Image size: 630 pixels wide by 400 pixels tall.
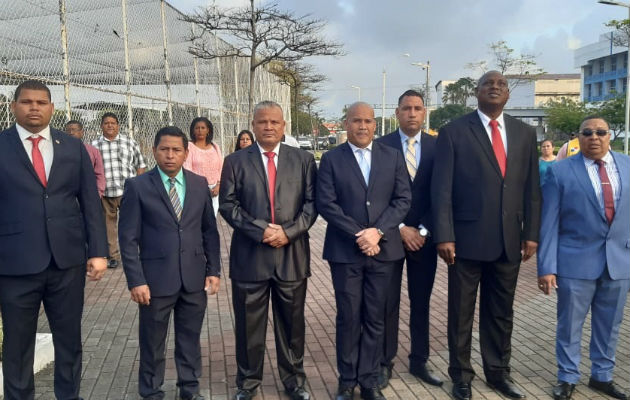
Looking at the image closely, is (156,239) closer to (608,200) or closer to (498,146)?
(498,146)

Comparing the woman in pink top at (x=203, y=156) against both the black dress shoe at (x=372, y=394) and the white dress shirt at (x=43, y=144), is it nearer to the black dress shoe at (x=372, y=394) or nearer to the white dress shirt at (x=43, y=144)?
the white dress shirt at (x=43, y=144)

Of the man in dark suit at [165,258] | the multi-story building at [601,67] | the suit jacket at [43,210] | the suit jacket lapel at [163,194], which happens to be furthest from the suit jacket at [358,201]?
the multi-story building at [601,67]

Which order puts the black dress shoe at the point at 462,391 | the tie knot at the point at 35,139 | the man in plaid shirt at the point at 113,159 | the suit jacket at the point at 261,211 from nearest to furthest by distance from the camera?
the tie knot at the point at 35,139 < the suit jacket at the point at 261,211 < the black dress shoe at the point at 462,391 < the man in plaid shirt at the point at 113,159

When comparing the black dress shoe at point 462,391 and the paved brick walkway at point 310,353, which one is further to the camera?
the paved brick walkway at point 310,353

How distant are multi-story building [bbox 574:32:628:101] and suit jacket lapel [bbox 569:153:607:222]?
223ft

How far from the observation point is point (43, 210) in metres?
3.38

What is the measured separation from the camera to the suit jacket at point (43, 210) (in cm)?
331

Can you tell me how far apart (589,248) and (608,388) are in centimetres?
100

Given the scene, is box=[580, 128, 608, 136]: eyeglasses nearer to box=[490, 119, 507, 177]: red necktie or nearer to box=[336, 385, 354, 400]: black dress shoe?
box=[490, 119, 507, 177]: red necktie

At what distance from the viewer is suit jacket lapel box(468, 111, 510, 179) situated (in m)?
3.87

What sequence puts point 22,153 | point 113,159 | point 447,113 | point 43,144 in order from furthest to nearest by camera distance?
point 447,113 < point 113,159 < point 43,144 < point 22,153

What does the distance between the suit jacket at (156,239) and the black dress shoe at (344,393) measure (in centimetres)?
122

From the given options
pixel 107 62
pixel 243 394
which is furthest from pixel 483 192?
pixel 107 62

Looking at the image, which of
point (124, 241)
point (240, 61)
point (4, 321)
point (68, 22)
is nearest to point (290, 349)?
point (124, 241)
